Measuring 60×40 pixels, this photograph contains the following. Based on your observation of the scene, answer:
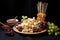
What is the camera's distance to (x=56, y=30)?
1.62 metres

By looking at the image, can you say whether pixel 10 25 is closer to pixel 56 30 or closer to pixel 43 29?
pixel 43 29

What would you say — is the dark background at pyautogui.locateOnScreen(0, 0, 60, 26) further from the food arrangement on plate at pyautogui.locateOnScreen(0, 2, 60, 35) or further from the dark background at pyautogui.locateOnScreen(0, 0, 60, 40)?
the food arrangement on plate at pyautogui.locateOnScreen(0, 2, 60, 35)

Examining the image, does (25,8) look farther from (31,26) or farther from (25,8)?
(31,26)

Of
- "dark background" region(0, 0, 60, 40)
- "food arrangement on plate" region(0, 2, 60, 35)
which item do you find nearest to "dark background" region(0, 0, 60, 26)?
"dark background" region(0, 0, 60, 40)

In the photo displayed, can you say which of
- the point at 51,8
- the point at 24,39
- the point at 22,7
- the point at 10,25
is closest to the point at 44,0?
the point at 51,8

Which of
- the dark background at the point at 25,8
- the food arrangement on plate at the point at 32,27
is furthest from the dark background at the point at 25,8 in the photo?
the food arrangement on plate at the point at 32,27

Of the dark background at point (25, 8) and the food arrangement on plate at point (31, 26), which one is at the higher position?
the dark background at point (25, 8)

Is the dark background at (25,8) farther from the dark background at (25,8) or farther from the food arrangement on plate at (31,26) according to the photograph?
the food arrangement on plate at (31,26)

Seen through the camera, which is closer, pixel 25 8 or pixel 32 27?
pixel 32 27

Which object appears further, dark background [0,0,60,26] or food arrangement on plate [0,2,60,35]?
dark background [0,0,60,26]

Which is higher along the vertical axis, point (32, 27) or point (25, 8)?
point (25, 8)

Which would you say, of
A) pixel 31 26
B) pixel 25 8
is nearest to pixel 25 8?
pixel 25 8

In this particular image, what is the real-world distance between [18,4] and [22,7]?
0.23 feet

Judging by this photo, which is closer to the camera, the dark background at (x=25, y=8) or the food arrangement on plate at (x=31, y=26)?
the food arrangement on plate at (x=31, y=26)
